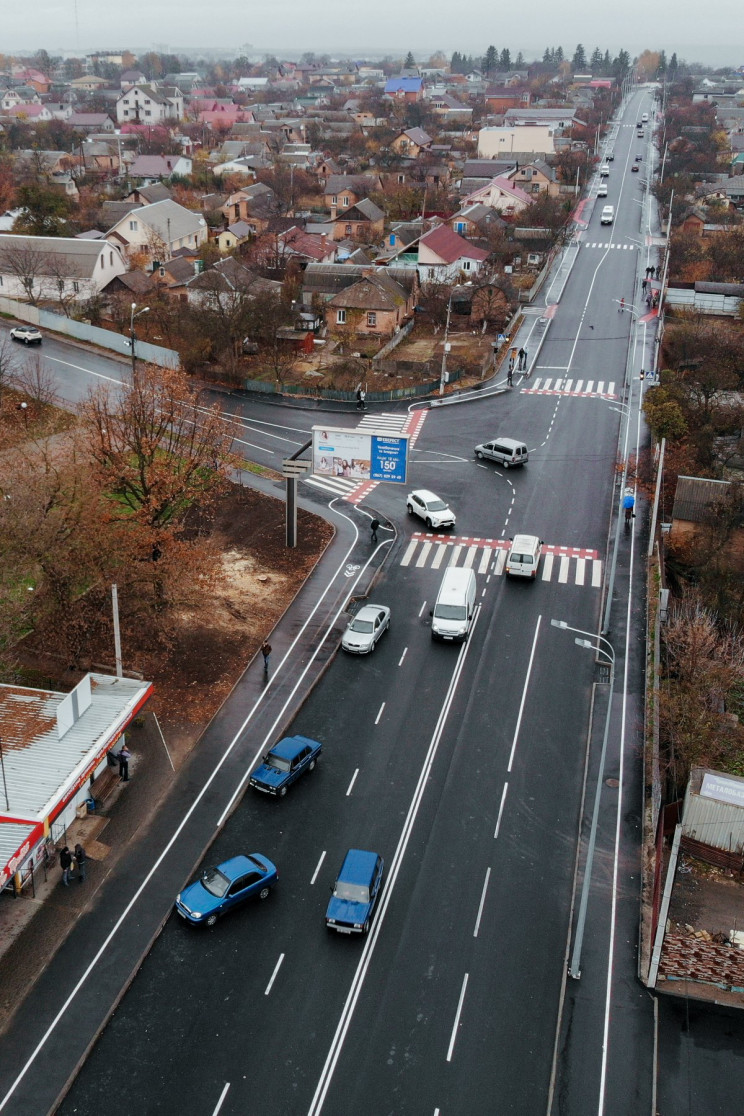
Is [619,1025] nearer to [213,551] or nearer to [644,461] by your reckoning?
[213,551]

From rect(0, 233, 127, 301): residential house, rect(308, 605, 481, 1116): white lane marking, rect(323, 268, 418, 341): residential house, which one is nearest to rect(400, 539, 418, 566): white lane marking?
rect(308, 605, 481, 1116): white lane marking

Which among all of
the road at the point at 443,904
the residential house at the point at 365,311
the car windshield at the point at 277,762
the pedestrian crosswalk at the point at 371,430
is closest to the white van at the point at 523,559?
the road at the point at 443,904

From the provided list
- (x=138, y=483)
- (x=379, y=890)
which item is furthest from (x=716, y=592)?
(x=138, y=483)

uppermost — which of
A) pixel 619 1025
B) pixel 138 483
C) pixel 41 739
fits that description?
pixel 138 483

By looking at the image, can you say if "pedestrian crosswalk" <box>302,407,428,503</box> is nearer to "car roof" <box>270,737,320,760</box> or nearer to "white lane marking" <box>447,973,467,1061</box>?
"car roof" <box>270,737,320,760</box>

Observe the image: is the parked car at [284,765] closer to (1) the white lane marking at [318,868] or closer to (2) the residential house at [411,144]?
(1) the white lane marking at [318,868]
